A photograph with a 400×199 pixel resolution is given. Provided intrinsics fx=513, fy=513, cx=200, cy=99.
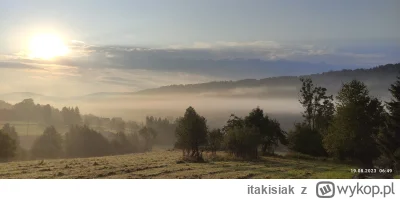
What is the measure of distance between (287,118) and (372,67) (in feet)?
3.17

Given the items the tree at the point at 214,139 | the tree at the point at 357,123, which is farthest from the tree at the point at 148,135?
the tree at the point at 357,123

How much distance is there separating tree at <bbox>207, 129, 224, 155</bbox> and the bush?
30.0 inches

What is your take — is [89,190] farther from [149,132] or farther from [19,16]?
[19,16]

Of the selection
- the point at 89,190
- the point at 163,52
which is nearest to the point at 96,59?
the point at 163,52

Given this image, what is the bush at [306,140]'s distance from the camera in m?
5.33

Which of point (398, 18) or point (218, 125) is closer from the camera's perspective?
point (398, 18)

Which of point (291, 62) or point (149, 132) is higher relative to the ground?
point (291, 62)

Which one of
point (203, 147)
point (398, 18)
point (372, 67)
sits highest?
point (398, 18)

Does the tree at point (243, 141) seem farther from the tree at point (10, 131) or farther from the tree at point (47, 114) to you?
the tree at point (10, 131)

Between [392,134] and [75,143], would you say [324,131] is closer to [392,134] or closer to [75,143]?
[392,134]

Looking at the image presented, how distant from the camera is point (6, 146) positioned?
517 centimetres

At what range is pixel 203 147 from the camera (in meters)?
5.27

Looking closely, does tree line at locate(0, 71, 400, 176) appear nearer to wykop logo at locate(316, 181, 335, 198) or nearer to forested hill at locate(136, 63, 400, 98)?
forested hill at locate(136, 63, 400, 98)

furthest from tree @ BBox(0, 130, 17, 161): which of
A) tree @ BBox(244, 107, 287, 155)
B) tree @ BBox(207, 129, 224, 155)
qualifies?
tree @ BBox(244, 107, 287, 155)
